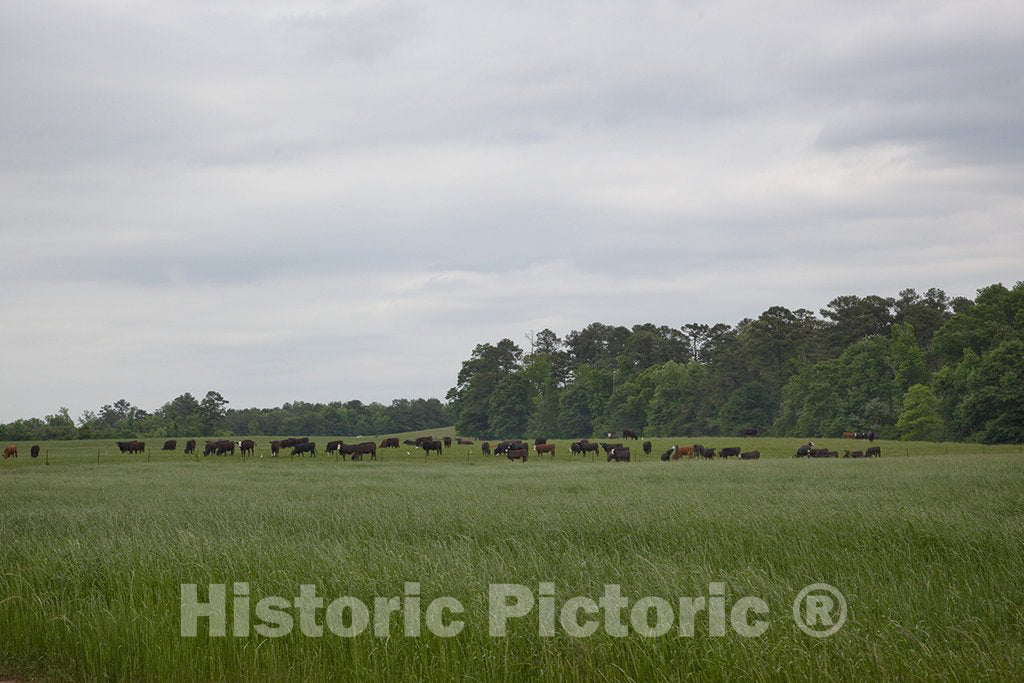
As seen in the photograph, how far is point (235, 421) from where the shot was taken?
526 feet

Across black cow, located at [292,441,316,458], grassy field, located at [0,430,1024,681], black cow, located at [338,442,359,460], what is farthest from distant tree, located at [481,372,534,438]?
grassy field, located at [0,430,1024,681]

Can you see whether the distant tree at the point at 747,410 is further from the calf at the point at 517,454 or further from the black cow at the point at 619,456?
the calf at the point at 517,454

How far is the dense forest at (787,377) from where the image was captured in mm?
84500

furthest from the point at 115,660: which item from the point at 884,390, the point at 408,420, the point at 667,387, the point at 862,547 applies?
the point at 408,420

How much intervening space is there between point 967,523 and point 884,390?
90487 millimetres

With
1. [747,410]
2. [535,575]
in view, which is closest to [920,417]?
[747,410]

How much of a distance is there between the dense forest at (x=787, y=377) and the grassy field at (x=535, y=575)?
72.6 metres

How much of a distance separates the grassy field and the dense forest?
72.6m

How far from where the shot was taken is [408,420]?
176 m

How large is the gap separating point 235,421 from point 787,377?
107982 millimetres

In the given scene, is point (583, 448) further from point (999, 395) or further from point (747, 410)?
point (747, 410)

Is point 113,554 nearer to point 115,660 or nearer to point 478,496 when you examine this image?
point 115,660

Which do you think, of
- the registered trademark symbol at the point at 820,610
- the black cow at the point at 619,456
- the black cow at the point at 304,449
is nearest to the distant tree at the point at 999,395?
the black cow at the point at 619,456

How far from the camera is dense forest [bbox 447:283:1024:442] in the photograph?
84500 millimetres
